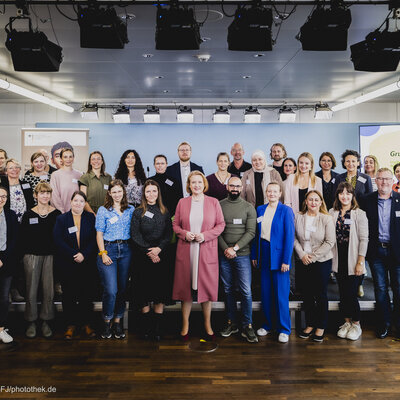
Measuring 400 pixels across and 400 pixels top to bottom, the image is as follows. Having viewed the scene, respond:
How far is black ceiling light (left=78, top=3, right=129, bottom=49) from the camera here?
349 centimetres

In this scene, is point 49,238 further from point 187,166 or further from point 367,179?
point 367,179

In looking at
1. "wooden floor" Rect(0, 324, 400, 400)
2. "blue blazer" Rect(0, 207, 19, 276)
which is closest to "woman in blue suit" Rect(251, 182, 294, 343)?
"wooden floor" Rect(0, 324, 400, 400)

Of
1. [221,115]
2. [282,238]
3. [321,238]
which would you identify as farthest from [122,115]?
[321,238]

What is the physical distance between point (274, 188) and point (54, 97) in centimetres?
705

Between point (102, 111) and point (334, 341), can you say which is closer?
point (334, 341)

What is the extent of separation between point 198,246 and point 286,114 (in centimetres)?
649

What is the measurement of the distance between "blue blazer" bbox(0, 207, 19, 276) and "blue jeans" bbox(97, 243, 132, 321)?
2.65 feet

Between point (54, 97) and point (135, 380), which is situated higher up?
point (54, 97)

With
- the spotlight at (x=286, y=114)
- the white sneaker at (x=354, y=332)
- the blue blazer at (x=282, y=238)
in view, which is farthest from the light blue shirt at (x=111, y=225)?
the spotlight at (x=286, y=114)

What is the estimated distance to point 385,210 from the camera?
3.46 m

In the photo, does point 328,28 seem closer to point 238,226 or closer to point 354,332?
point 238,226

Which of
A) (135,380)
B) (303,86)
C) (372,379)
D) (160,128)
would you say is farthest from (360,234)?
(160,128)

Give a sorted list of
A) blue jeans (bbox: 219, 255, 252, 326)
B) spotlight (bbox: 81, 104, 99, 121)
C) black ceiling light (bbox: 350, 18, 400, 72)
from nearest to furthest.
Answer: blue jeans (bbox: 219, 255, 252, 326)
black ceiling light (bbox: 350, 18, 400, 72)
spotlight (bbox: 81, 104, 99, 121)

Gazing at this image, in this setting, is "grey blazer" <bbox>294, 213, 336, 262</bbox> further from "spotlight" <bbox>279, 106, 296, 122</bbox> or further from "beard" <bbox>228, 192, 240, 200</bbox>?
"spotlight" <bbox>279, 106, 296, 122</bbox>
